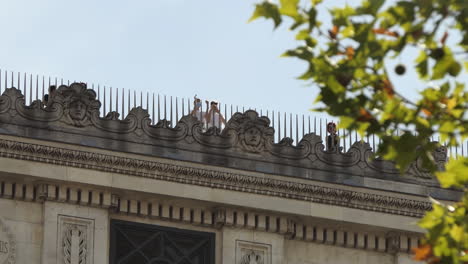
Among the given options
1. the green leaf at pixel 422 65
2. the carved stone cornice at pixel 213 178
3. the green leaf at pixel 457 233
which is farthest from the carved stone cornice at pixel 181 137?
the green leaf at pixel 457 233

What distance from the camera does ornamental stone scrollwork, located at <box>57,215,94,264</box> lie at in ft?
128

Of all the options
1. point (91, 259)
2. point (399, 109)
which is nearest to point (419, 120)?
point (399, 109)

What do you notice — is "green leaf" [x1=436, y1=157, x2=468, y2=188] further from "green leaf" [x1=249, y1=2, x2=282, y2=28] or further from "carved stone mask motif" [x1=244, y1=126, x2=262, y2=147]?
"carved stone mask motif" [x1=244, y1=126, x2=262, y2=147]

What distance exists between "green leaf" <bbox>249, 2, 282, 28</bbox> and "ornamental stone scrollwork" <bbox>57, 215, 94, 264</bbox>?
16.4 metres

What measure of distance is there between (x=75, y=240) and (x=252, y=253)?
11.6ft

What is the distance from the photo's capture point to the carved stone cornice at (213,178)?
39094mm

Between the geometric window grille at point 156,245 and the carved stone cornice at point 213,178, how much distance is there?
0.97 metres

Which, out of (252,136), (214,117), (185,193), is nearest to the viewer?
(185,193)

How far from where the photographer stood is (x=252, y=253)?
4062 centimetres

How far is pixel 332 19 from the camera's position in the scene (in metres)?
23.0

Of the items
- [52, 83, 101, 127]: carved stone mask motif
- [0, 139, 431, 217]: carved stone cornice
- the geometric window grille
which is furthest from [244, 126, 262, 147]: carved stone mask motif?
[52, 83, 101, 127]: carved stone mask motif

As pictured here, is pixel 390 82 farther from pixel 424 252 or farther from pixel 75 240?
pixel 75 240

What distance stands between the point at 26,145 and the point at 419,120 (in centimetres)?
1682

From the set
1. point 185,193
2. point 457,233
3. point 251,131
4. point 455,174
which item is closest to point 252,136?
point 251,131
